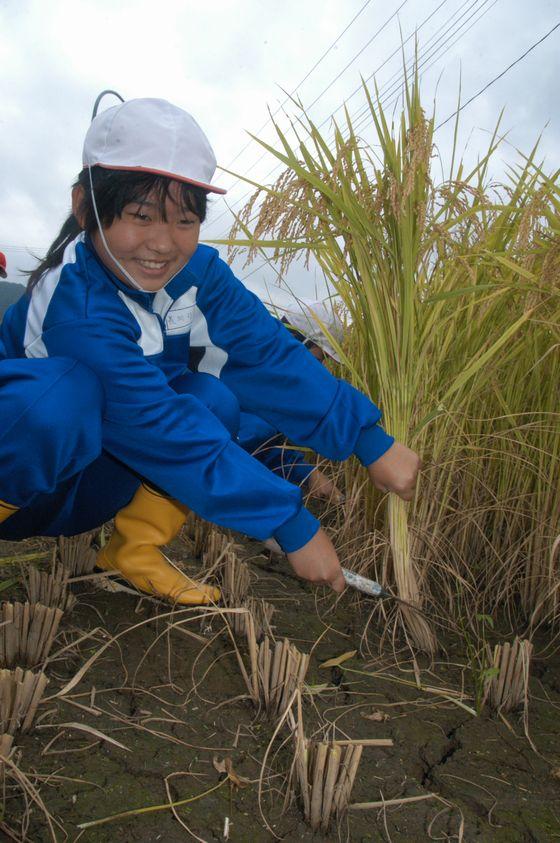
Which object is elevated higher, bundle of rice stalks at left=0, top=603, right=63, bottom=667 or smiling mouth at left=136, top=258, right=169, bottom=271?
smiling mouth at left=136, top=258, right=169, bottom=271

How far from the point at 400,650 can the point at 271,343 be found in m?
0.75

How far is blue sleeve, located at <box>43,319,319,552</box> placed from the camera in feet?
4.22

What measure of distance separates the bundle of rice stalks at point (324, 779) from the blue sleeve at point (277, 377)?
2.20ft

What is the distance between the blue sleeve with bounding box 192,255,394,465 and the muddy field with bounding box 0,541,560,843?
1.49ft

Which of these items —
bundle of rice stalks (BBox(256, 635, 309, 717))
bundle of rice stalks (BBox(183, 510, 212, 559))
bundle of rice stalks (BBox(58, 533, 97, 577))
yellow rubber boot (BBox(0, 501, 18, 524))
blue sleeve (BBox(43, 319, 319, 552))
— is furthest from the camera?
bundle of rice stalks (BBox(183, 510, 212, 559))

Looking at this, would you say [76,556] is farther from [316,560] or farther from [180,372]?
[316,560]

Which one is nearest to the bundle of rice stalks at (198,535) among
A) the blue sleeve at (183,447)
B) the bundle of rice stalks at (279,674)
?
the blue sleeve at (183,447)

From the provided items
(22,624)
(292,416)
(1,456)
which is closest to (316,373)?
(292,416)

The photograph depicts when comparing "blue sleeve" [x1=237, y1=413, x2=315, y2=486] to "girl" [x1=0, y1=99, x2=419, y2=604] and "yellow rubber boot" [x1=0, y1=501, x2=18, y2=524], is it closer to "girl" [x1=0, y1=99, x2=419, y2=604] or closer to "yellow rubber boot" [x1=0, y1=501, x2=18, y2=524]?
"girl" [x1=0, y1=99, x2=419, y2=604]

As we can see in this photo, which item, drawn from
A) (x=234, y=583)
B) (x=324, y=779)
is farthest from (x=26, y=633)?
(x=324, y=779)

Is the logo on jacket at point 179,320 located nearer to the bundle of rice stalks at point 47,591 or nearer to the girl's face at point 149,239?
the girl's face at point 149,239

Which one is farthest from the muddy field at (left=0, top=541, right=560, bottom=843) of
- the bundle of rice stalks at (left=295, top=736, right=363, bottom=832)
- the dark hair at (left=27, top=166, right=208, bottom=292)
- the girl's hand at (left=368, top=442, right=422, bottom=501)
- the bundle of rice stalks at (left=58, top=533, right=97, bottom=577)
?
the dark hair at (left=27, top=166, right=208, bottom=292)

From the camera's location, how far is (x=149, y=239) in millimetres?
1314

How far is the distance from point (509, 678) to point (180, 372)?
0.98 metres
